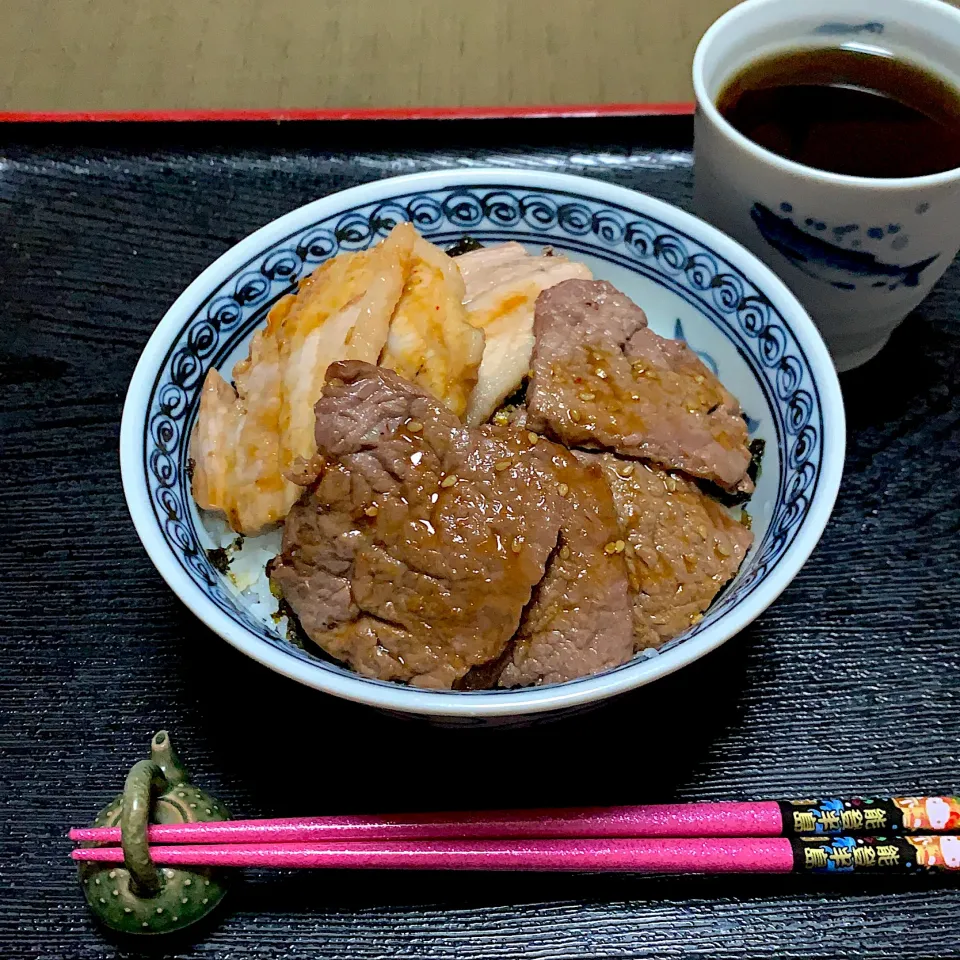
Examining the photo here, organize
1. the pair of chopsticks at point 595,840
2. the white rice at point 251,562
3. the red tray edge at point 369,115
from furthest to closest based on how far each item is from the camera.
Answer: the red tray edge at point 369,115 → the white rice at point 251,562 → the pair of chopsticks at point 595,840

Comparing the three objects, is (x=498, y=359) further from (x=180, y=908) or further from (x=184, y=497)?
(x=180, y=908)

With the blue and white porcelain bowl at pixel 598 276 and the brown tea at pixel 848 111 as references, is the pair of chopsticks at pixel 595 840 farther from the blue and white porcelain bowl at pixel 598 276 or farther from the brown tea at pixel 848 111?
the brown tea at pixel 848 111

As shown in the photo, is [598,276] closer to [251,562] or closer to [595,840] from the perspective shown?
[251,562]

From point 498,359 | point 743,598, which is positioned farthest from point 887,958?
point 498,359

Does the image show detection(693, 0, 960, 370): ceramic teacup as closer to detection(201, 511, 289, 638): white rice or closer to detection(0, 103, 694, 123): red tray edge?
detection(0, 103, 694, 123): red tray edge

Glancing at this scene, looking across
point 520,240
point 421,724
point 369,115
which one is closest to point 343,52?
point 369,115

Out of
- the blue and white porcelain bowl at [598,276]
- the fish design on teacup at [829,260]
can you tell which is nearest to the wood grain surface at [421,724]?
the blue and white porcelain bowl at [598,276]
